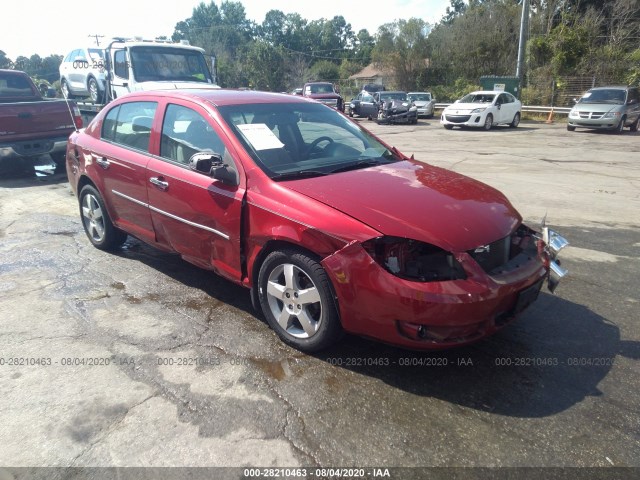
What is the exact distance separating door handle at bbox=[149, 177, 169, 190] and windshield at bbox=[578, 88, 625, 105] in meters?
19.3

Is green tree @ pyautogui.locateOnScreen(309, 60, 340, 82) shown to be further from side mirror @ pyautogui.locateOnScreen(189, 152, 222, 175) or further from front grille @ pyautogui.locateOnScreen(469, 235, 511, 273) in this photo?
front grille @ pyautogui.locateOnScreen(469, 235, 511, 273)

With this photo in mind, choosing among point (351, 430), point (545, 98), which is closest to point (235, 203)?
point (351, 430)

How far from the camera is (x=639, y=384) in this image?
2955 millimetres

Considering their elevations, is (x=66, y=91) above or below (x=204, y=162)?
above

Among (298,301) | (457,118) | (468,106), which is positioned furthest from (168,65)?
(468,106)

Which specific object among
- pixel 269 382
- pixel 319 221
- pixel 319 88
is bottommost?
pixel 269 382

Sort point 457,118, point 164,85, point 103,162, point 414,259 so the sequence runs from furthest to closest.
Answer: point 457,118 < point 164,85 < point 103,162 < point 414,259

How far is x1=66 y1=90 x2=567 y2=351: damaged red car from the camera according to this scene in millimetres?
2838

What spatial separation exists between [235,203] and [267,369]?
3.83 ft

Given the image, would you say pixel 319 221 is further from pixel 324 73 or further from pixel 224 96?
pixel 324 73

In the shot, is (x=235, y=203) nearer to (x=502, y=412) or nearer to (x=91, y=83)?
(x=502, y=412)

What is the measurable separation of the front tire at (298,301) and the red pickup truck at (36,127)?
279 inches

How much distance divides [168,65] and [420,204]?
34.9 ft

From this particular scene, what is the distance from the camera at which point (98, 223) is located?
5.26 metres
